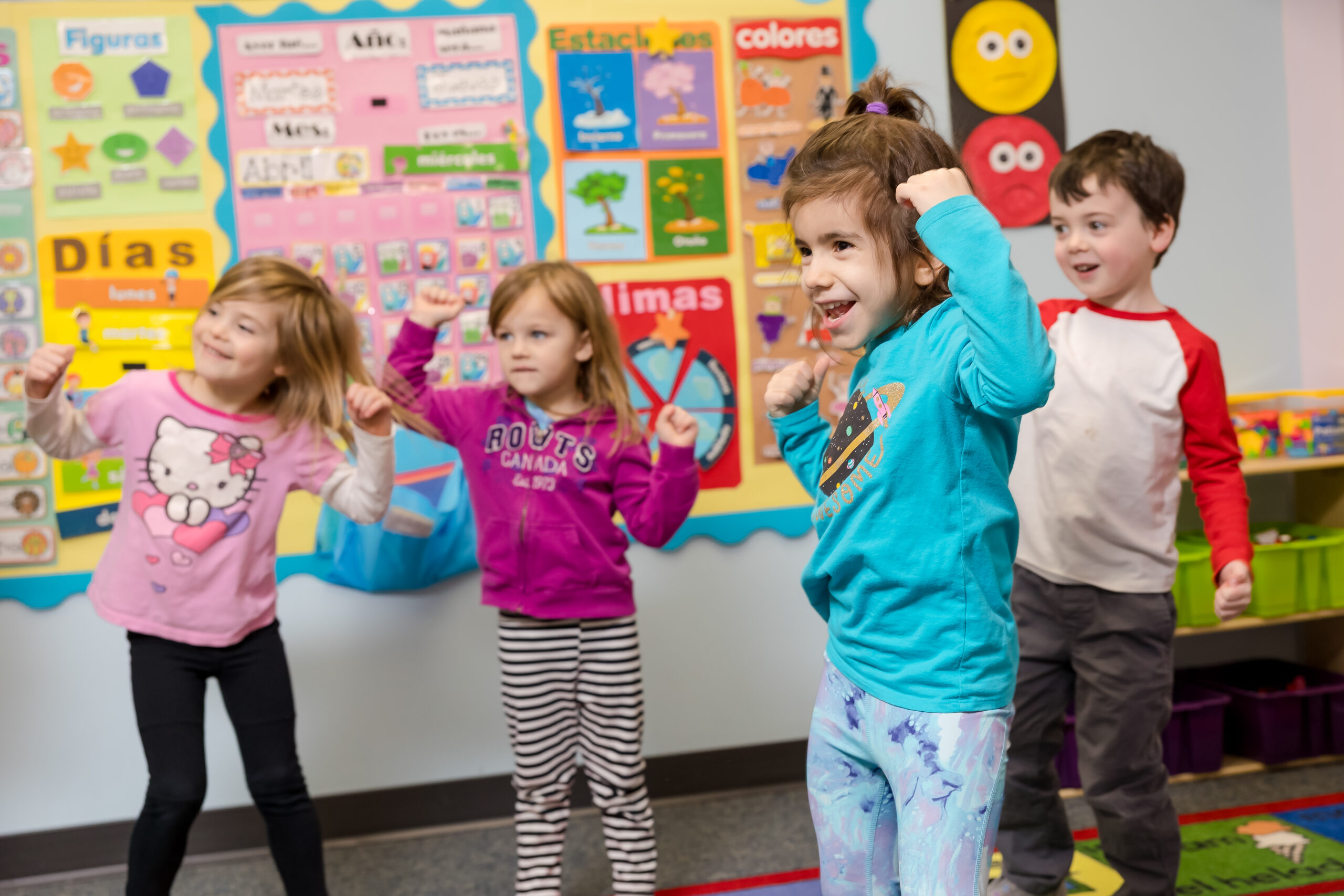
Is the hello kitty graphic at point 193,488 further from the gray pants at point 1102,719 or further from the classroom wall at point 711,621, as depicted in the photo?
the gray pants at point 1102,719

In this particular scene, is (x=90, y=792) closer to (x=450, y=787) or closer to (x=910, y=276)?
(x=450, y=787)

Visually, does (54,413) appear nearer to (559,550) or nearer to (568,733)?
(559,550)

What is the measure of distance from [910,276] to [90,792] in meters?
2.17

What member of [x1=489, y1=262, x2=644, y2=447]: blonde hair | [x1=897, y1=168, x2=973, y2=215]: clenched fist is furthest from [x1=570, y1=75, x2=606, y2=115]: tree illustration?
[x1=897, y1=168, x2=973, y2=215]: clenched fist

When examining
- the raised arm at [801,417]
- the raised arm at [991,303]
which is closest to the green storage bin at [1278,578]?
the raised arm at [801,417]

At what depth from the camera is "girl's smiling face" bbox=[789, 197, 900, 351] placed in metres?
1.15

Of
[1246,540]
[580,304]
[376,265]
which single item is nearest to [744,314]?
[580,304]

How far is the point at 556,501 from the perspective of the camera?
187 centimetres

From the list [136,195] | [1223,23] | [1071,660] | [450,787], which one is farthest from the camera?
[1223,23]

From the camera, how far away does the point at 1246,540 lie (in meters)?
1.63

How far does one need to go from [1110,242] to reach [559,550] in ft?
3.48

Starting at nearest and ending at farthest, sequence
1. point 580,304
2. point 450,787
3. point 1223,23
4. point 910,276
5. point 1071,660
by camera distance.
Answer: point 910,276, point 1071,660, point 580,304, point 450,787, point 1223,23

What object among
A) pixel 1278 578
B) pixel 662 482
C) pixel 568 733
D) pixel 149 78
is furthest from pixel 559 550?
pixel 1278 578

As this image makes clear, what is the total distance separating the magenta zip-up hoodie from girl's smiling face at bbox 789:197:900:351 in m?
0.68
